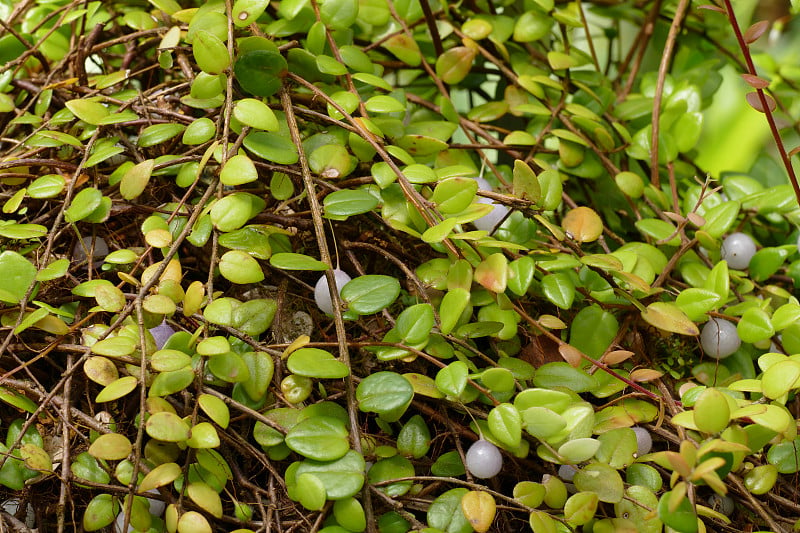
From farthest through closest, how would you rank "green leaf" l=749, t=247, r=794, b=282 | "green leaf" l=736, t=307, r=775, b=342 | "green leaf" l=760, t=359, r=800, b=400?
"green leaf" l=749, t=247, r=794, b=282 → "green leaf" l=736, t=307, r=775, b=342 → "green leaf" l=760, t=359, r=800, b=400

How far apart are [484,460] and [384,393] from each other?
111mm

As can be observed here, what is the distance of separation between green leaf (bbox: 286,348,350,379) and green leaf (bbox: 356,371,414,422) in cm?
3

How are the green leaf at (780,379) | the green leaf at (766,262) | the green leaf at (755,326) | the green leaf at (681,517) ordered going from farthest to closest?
1. the green leaf at (766,262)
2. the green leaf at (755,326)
3. the green leaf at (780,379)
4. the green leaf at (681,517)

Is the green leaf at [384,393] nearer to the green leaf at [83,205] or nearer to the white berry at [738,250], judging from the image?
the green leaf at [83,205]

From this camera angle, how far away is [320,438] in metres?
0.57

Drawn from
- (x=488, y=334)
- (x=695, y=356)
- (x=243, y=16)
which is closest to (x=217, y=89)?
(x=243, y=16)

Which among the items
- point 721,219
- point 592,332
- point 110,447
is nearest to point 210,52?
point 110,447

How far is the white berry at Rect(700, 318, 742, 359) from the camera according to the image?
759mm

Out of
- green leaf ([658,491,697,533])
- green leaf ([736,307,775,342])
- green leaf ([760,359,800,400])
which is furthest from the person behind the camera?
green leaf ([736,307,775,342])

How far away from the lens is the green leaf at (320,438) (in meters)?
0.56

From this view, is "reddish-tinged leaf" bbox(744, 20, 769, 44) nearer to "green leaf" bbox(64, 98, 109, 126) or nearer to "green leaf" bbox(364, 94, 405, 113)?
"green leaf" bbox(364, 94, 405, 113)

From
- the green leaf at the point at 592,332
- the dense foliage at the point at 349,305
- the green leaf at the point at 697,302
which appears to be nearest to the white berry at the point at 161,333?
the dense foliage at the point at 349,305

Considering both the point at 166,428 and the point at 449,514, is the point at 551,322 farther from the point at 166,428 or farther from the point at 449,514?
the point at 166,428

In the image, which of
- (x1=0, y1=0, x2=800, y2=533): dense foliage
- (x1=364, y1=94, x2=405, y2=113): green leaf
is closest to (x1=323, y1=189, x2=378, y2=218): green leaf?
(x1=0, y1=0, x2=800, y2=533): dense foliage
